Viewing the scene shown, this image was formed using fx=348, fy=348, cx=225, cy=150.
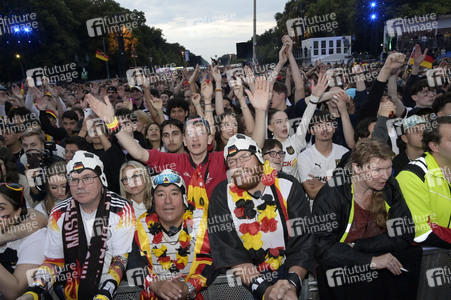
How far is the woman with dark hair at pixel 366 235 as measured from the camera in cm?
295

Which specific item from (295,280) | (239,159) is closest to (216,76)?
(239,159)

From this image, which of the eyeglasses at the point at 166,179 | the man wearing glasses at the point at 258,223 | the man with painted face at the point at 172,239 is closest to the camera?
the man wearing glasses at the point at 258,223

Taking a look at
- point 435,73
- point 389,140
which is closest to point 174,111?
point 389,140

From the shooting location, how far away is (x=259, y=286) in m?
2.78

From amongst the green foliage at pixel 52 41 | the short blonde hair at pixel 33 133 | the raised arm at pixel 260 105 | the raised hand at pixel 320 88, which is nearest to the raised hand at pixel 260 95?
the raised arm at pixel 260 105

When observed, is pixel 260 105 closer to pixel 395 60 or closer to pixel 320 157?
pixel 320 157

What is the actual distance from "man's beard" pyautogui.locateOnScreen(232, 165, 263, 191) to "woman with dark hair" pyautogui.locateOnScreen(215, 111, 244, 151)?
182cm

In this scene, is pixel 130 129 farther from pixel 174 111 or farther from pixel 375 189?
pixel 375 189

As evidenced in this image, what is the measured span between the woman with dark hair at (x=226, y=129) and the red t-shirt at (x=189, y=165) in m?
0.78

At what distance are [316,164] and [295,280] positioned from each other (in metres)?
1.97

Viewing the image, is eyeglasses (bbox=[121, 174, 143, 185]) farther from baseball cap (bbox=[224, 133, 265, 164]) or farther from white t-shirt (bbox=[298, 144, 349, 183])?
white t-shirt (bbox=[298, 144, 349, 183])

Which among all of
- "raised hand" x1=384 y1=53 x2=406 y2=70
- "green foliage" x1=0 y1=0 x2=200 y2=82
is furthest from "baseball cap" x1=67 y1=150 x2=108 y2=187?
"green foliage" x1=0 y1=0 x2=200 y2=82

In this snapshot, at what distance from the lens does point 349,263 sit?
2916mm

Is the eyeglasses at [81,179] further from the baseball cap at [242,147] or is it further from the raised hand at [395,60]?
the raised hand at [395,60]
